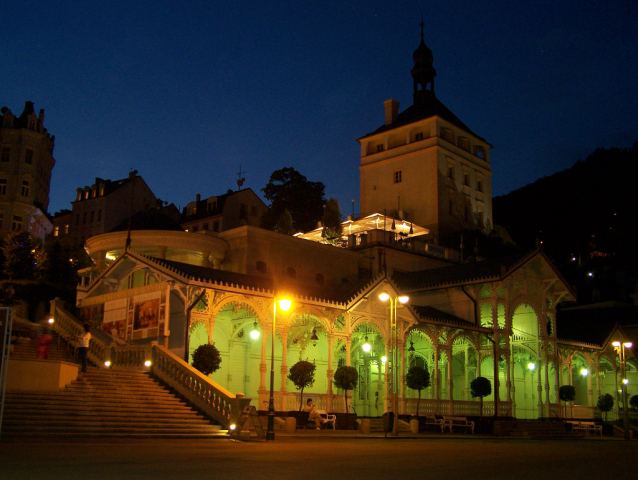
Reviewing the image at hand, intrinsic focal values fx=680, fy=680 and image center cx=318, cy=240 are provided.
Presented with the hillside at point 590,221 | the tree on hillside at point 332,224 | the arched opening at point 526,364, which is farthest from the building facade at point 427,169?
the arched opening at point 526,364

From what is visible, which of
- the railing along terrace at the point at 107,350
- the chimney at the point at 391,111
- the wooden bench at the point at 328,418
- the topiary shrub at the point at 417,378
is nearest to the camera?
the railing along terrace at the point at 107,350

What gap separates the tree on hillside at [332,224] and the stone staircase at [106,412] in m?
30.5

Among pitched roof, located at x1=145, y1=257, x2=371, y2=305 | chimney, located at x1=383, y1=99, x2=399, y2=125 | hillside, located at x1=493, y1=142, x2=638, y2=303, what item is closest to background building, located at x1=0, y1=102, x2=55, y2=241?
chimney, located at x1=383, y1=99, x2=399, y2=125

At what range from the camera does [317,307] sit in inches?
1099

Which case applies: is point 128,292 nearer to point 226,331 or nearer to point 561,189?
point 226,331

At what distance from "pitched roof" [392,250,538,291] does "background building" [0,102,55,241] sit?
140 ft

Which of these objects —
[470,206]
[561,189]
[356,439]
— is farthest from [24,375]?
[561,189]

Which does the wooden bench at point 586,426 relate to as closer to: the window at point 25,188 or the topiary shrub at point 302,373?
the topiary shrub at point 302,373

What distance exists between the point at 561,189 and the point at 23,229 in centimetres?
6807

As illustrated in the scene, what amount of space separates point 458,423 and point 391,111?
Answer: 45.9 metres

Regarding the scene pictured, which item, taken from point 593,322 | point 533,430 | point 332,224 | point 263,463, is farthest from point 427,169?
point 263,463

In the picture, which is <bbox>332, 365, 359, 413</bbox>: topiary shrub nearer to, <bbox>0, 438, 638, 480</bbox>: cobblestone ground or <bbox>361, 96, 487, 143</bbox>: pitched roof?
<bbox>0, 438, 638, 480</bbox>: cobblestone ground

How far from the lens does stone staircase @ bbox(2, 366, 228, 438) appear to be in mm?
17188

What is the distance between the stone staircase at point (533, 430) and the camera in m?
31.3
